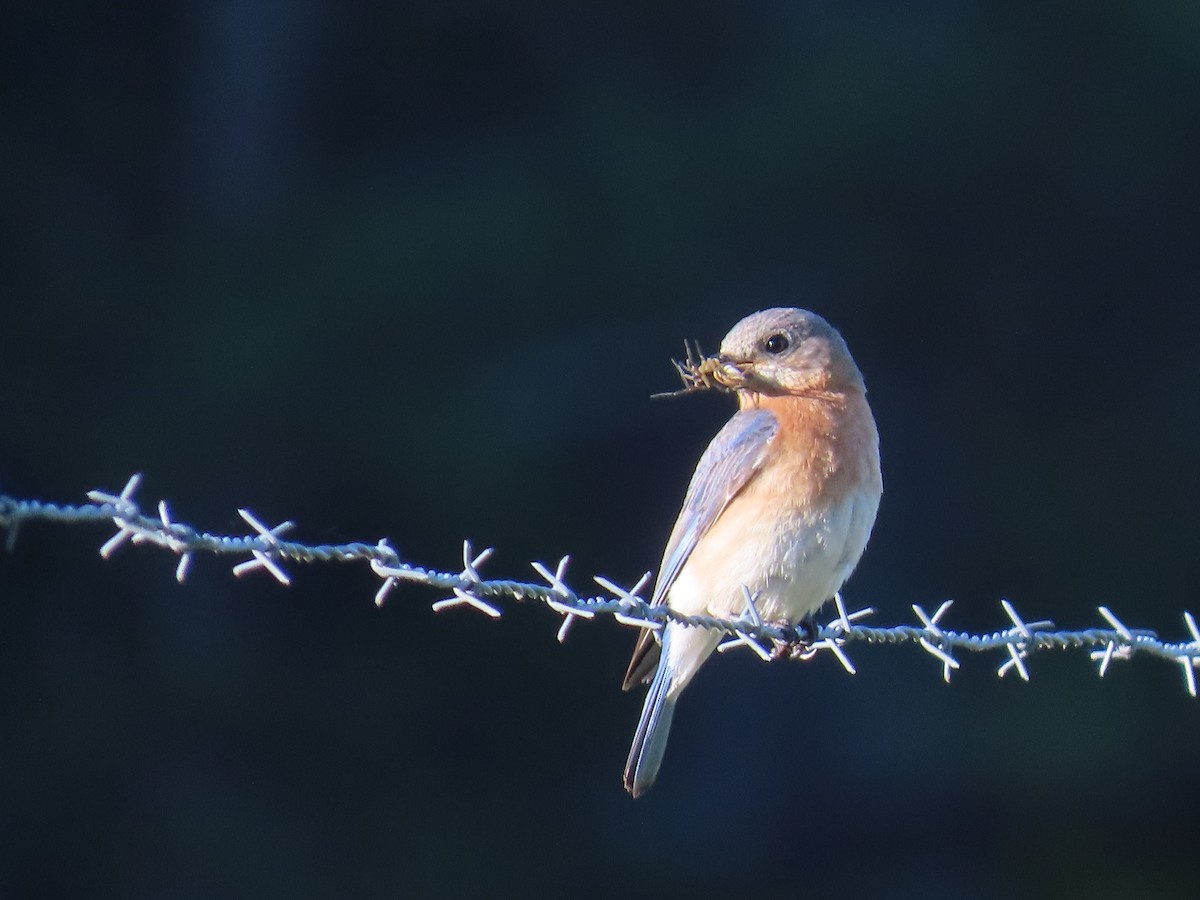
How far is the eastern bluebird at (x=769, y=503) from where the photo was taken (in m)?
4.22

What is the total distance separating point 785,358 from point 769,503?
0.56 m

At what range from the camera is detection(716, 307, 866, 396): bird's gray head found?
462 cm

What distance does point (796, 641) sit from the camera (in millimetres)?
4242

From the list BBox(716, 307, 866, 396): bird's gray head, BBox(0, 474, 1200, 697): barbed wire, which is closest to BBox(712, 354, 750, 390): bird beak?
BBox(716, 307, 866, 396): bird's gray head

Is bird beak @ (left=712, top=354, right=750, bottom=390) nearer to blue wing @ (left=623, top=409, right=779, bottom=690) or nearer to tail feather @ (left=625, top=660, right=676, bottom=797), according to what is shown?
blue wing @ (left=623, top=409, right=779, bottom=690)

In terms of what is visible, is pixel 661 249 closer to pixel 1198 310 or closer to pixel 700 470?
pixel 1198 310

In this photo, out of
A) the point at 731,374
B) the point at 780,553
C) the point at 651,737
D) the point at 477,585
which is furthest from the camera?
the point at 731,374

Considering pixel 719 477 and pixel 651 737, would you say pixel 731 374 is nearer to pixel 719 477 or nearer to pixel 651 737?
pixel 719 477

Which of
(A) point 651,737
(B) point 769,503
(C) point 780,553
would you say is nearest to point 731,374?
(B) point 769,503

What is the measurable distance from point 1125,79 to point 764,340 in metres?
6.10

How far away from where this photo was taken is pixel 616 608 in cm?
304

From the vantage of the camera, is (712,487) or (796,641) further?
(712,487)

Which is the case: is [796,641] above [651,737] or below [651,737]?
above

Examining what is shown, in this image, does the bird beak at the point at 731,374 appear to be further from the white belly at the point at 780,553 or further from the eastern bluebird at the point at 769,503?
the white belly at the point at 780,553
